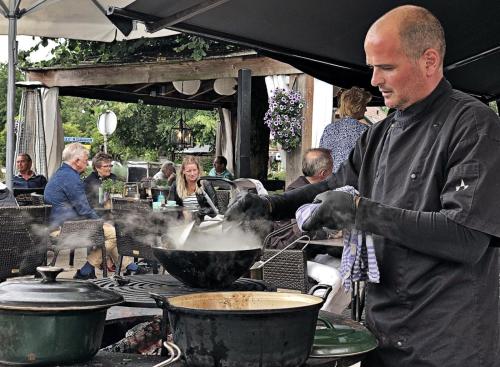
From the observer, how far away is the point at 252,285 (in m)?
2.34

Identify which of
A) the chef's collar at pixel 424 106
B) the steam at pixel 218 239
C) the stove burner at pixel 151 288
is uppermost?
the chef's collar at pixel 424 106

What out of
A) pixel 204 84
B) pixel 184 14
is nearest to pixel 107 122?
pixel 204 84

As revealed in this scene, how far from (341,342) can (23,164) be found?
322 inches

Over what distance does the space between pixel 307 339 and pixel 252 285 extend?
0.72 m

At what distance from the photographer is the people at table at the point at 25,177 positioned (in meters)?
9.14

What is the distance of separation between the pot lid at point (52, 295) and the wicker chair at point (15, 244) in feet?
12.8

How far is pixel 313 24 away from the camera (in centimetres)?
435

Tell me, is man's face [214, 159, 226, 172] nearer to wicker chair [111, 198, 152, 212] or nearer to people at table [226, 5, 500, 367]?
wicker chair [111, 198, 152, 212]

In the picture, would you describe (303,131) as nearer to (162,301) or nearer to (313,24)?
(313,24)

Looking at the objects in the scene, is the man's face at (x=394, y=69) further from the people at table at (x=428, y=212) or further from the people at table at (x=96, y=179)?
the people at table at (x=96, y=179)

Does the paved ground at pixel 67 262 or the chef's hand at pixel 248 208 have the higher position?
the chef's hand at pixel 248 208

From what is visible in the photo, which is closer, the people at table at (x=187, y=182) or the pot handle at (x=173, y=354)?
the pot handle at (x=173, y=354)

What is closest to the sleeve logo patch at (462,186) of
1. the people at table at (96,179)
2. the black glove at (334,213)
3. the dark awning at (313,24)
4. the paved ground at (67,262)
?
the black glove at (334,213)

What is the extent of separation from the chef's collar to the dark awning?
6.24ft
